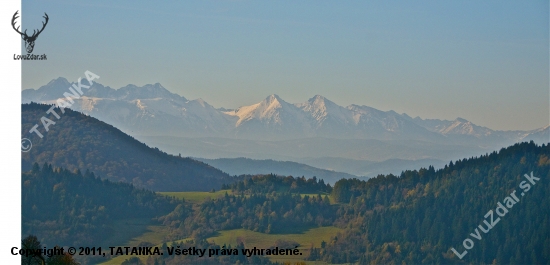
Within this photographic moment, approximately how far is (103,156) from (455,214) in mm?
70289

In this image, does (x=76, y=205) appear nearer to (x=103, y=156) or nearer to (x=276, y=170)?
(x=103, y=156)

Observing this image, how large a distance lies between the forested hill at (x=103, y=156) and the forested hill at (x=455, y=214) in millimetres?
41140

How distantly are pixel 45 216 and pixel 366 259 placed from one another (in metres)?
47.7

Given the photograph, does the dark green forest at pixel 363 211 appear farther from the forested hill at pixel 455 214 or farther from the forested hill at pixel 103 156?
the forested hill at pixel 103 156

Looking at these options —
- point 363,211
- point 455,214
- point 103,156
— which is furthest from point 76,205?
point 455,214

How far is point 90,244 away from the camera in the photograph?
353 ft

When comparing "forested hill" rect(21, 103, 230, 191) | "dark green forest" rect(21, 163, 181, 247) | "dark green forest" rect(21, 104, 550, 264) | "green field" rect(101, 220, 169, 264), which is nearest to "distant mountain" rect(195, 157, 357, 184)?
"forested hill" rect(21, 103, 230, 191)

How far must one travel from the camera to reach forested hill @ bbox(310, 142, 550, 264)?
97.9 metres

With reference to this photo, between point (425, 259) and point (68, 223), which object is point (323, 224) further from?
point (68, 223)

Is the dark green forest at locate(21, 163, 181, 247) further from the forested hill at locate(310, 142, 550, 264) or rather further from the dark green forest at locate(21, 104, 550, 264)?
the forested hill at locate(310, 142, 550, 264)

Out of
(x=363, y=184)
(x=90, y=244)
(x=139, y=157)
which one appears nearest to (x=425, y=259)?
(x=363, y=184)

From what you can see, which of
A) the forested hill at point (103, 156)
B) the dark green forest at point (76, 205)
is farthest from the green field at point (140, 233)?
the forested hill at point (103, 156)

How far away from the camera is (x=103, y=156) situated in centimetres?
14512

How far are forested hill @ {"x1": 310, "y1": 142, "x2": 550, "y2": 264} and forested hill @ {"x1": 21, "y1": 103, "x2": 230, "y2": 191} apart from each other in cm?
4114
